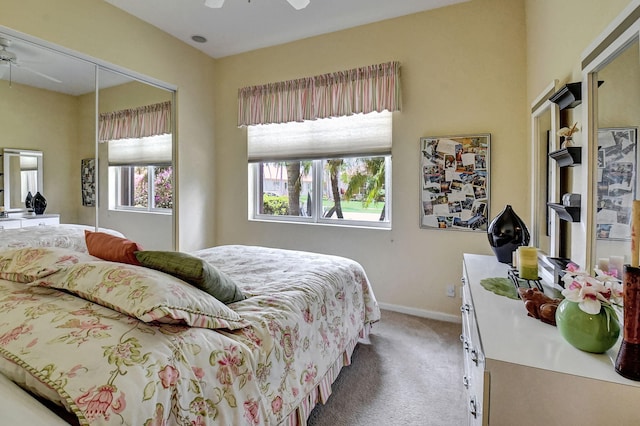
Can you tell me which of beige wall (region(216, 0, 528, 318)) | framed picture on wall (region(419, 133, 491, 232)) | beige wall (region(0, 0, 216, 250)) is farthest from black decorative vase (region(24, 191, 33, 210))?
framed picture on wall (region(419, 133, 491, 232))

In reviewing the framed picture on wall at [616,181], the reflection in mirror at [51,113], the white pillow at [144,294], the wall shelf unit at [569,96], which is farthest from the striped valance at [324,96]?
the white pillow at [144,294]

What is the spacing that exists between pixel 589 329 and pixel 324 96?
118 inches

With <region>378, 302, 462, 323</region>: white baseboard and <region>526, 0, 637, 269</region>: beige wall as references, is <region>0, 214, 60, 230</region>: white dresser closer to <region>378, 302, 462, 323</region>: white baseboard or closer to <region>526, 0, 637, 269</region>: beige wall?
<region>378, 302, 462, 323</region>: white baseboard

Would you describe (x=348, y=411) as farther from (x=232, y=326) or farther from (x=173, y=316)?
(x=173, y=316)

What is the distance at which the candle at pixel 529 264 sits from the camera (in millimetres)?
1600

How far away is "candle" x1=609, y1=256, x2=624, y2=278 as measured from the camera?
111 cm

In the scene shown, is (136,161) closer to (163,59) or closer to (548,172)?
(163,59)

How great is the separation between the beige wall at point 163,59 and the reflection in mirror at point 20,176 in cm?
30

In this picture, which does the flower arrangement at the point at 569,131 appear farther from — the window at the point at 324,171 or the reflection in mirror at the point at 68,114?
the reflection in mirror at the point at 68,114

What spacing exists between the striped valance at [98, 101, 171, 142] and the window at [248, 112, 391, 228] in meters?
0.98

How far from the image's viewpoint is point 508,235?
2031mm

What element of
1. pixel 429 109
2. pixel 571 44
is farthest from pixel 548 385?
pixel 429 109

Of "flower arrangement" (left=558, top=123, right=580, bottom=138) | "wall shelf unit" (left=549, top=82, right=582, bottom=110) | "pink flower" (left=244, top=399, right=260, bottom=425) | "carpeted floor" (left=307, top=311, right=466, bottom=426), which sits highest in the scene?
"wall shelf unit" (left=549, top=82, right=582, bottom=110)

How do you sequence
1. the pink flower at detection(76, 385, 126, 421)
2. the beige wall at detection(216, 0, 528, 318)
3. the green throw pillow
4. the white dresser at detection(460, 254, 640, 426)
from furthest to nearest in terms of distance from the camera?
the beige wall at detection(216, 0, 528, 318), the green throw pillow, the white dresser at detection(460, 254, 640, 426), the pink flower at detection(76, 385, 126, 421)
